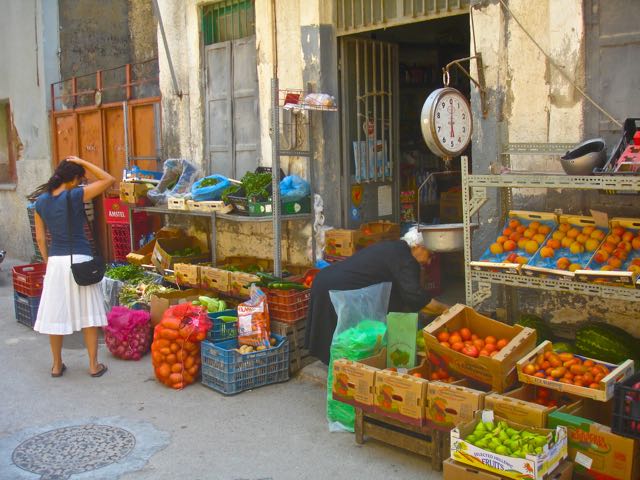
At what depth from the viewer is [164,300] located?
8055 millimetres

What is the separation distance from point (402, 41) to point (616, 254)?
17.8 feet

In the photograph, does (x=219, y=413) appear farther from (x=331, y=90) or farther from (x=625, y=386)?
(x=331, y=90)

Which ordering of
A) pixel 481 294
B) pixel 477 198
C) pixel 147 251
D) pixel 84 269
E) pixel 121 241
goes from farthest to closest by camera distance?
pixel 121 241 → pixel 147 251 → pixel 84 269 → pixel 481 294 → pixel 477 198

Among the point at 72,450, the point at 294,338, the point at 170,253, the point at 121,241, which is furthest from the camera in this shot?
the point at 121,241

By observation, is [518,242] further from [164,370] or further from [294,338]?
[164,370]

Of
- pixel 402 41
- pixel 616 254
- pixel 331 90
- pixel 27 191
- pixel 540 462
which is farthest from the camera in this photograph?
pixel 27 191

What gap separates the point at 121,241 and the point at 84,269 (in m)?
3.94

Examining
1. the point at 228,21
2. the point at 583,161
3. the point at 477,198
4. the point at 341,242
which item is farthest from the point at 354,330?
the point at 228,21

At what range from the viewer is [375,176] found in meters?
8.80

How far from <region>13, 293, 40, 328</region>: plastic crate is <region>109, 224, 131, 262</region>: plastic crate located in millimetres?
1645

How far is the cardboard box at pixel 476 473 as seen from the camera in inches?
171

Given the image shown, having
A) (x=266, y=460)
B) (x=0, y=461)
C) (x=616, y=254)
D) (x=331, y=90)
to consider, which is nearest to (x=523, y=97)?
(x=616, y=254)

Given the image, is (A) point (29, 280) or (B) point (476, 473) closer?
(B) point (476, 473)

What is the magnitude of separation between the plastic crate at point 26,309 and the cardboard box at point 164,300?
2.06m
